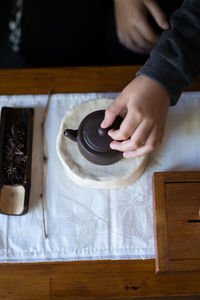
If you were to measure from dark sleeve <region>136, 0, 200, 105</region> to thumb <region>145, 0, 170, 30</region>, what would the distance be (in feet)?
0.16

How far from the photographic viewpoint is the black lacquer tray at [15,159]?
0.65 meters

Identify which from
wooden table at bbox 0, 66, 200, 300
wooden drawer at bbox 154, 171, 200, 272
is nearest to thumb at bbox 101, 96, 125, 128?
wooden drawer at bbox 154, 171, 200, 272

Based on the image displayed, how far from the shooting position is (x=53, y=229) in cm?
64

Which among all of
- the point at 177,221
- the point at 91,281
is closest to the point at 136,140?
the point at 177,221

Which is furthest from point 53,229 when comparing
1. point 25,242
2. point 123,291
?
point 123,291

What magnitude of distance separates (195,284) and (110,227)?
19 cm

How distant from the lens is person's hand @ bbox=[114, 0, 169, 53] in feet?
2.39

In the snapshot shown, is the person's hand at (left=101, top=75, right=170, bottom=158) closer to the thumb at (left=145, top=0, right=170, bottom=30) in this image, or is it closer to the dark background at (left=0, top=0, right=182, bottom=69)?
the thumb at (left=145, top=0, right=170, bottom=30)

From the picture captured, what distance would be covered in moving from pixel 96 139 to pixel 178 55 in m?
0.23

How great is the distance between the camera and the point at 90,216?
0.65 meters

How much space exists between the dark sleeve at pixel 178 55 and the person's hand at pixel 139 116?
0.7 inches

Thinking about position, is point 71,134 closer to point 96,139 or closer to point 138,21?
point 96,139

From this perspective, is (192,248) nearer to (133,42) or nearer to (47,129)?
(47,129)

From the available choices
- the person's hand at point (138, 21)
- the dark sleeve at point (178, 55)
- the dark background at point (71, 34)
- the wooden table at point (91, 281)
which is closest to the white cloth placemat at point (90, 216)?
the wooden table at point (91, 281)
